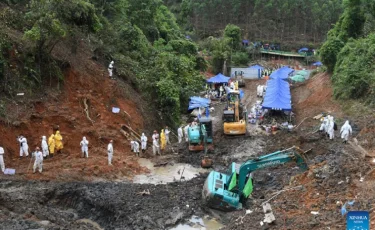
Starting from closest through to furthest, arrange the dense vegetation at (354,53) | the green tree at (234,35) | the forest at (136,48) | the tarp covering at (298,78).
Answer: the forest at (136,48) < the dense vegetation at (354,53) < the tarp covering at (298,78) < the green tree at (234,35)

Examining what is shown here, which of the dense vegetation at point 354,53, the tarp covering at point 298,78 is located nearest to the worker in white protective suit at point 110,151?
the dense vegetation at point 354,53

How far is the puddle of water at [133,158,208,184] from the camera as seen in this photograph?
70.7 ft

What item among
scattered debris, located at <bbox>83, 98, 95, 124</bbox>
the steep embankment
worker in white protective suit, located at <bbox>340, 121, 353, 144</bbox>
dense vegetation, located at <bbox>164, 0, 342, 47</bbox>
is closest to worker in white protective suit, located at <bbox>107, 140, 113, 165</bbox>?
the steep embankment

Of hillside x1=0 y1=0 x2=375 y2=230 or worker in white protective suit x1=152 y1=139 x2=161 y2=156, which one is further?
worker in white protective suit x1=152 y1=139 x2=161 y2=156

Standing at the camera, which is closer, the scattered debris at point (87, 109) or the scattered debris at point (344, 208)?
the scattered debris at point (344, 208)

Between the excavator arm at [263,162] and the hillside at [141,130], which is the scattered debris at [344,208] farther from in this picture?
the excavator arm at [263,162]

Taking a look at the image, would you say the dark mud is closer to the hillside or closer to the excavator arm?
the hillside

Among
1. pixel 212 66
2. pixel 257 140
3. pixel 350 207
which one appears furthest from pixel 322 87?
pixel 350 207

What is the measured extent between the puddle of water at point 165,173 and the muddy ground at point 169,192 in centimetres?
39

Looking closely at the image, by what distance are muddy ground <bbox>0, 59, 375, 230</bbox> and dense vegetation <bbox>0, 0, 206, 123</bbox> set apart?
3707mm

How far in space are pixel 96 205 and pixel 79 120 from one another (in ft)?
27.2

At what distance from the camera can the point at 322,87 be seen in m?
39.6

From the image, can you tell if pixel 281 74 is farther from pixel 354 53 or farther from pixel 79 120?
pixel 79 120

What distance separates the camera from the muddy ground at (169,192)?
15.2 meters
